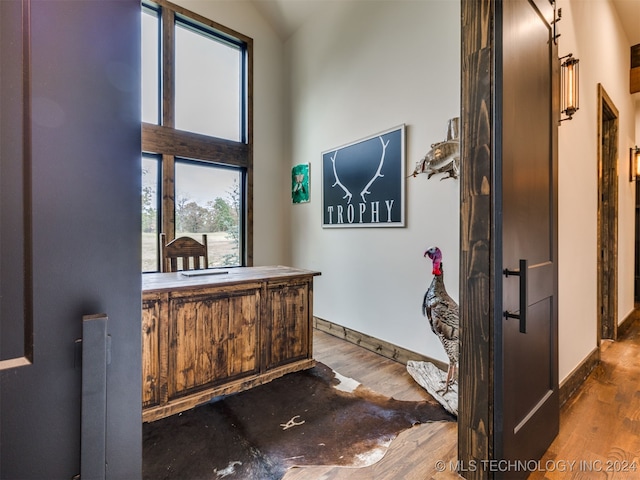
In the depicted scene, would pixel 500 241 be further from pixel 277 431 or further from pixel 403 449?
pixel 277 431

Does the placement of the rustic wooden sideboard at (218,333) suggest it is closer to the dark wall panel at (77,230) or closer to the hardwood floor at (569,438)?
the hardwood floor at (569,438)

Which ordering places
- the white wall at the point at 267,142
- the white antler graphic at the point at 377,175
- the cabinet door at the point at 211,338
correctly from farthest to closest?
the white wall at the point at 267,142
the white antler graphic at the point at 377,175
the cabinet door at the point at 211,338

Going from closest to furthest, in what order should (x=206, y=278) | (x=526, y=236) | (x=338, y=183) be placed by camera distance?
(x=526, y=236), (x=206, y=278), (x=338, y=183)

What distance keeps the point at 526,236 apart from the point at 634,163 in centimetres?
390

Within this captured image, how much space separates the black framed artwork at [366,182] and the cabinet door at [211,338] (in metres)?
1.41

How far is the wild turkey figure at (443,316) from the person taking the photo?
7.06 ft

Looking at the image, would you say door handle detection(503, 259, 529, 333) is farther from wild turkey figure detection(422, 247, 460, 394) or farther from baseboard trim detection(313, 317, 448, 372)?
baseboard trim detection(313, 317, 448, 372)

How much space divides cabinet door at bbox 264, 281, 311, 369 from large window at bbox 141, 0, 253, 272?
5.87 ft

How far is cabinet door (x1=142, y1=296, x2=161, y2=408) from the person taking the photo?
1.99m

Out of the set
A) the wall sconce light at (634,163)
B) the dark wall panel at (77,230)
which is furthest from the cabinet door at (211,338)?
the wall sconce light at (634,163)

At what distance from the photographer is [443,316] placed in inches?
85.5

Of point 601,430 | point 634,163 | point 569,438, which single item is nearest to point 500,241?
point 569,438

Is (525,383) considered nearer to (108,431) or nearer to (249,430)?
(249,430)

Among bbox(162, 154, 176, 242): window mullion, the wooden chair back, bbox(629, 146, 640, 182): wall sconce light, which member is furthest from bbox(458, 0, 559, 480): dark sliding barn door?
bbox(629, 146, 640, 182): wall sconce light
